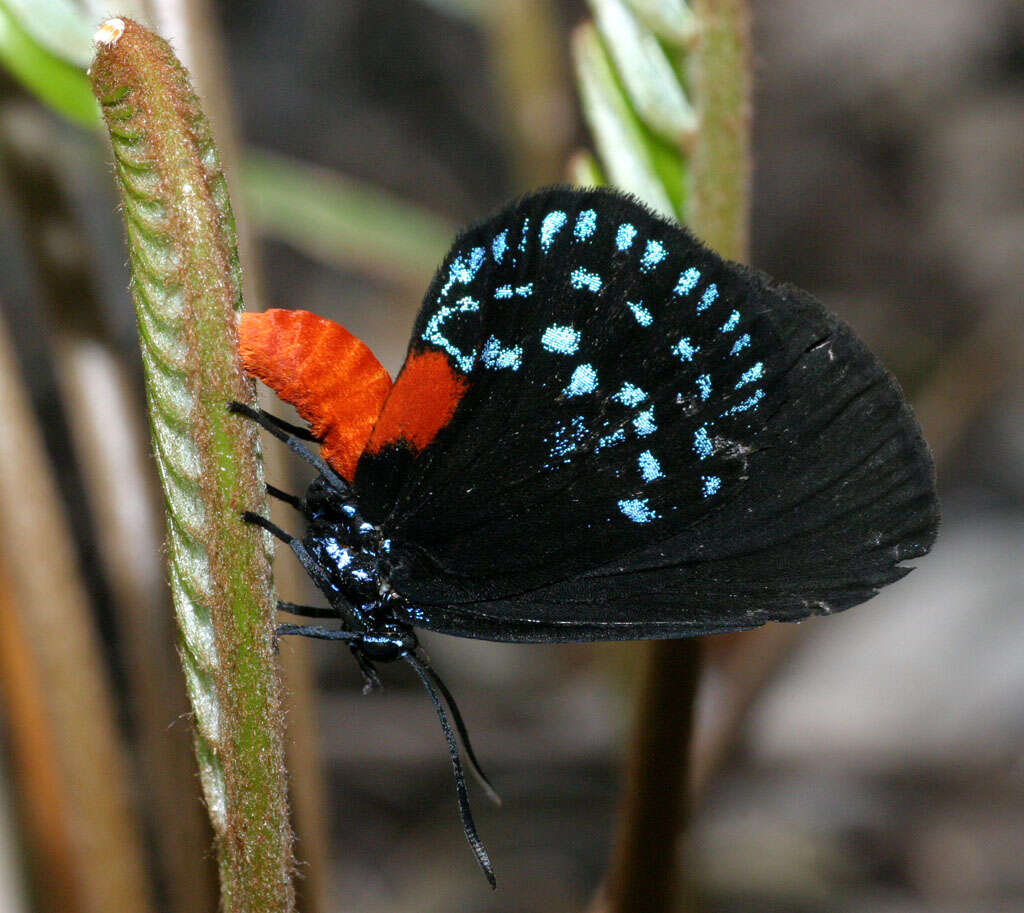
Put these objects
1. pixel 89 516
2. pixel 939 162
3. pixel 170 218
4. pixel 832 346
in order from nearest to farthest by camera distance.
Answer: pixel 170 218 → pixel 832 346 → pixel 89 516 → pixel 939 162

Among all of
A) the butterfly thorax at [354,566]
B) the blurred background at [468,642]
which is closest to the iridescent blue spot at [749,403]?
the butterfly thorax at [354,566]

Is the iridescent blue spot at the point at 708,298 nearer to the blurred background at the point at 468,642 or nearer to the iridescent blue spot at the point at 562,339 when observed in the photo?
the iridescent blue spot at the point at 562,339

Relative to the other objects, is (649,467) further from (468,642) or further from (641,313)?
(468,642)

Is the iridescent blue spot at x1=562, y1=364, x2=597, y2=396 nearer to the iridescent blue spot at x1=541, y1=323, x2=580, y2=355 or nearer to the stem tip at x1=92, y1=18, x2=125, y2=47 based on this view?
the iridescent blue spot at x1=541, y1=323, x2=580, y2=355

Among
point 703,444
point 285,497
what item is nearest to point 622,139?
point 703,444

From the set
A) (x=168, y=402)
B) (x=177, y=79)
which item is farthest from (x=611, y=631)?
(x=177, y=79)

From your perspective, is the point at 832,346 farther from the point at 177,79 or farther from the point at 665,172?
the point at 177,79
